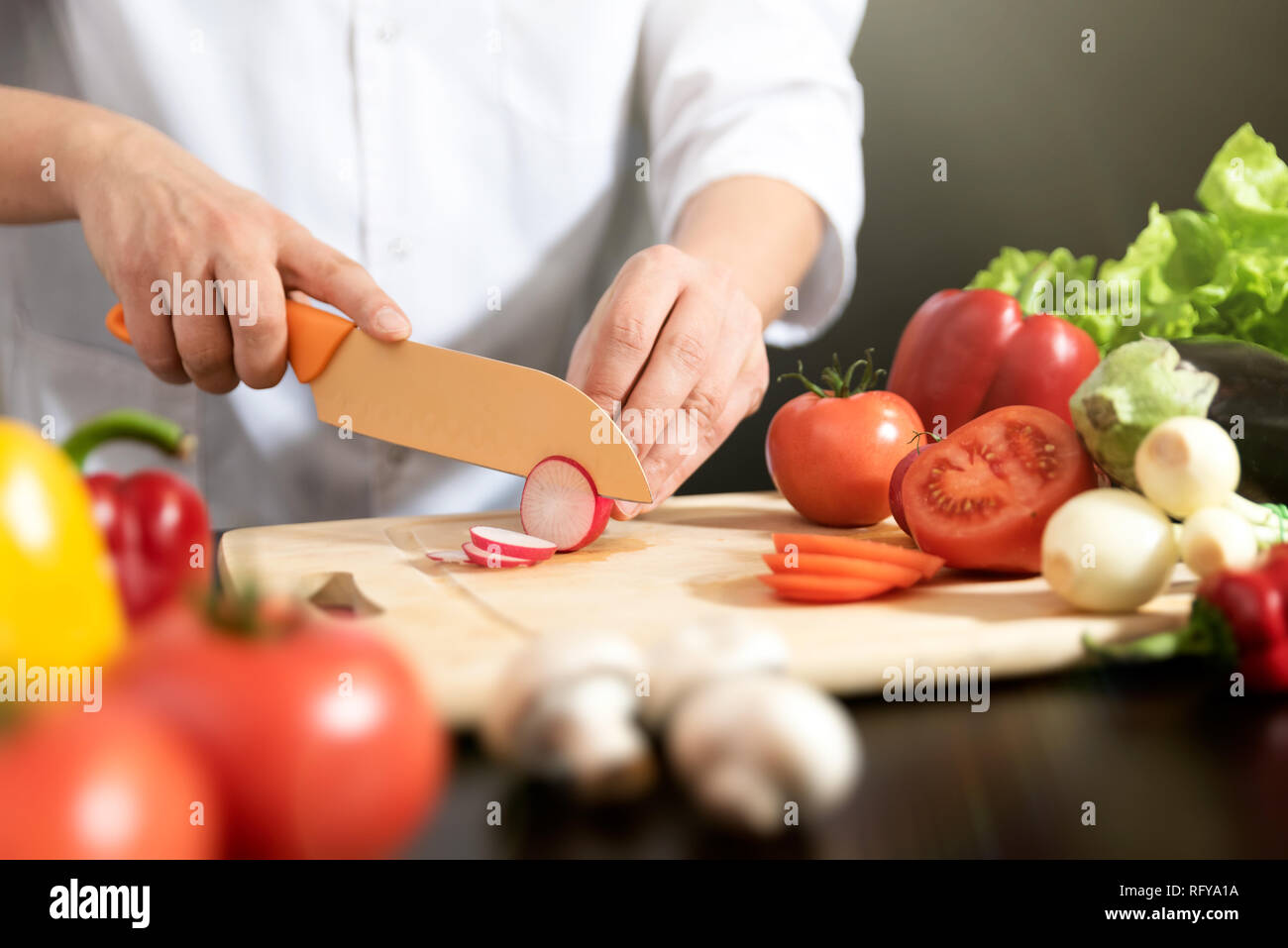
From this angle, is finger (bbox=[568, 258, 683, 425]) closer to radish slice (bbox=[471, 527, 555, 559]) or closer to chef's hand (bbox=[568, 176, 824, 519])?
chef's hand (bbox=[568, 176, 824, 519])

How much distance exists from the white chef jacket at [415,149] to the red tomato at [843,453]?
44cm

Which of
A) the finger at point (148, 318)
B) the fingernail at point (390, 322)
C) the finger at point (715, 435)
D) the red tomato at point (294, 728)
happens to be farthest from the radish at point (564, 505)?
the red tomato at point (294, 728)

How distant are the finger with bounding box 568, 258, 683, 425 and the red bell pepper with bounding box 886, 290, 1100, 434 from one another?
479 millimetres

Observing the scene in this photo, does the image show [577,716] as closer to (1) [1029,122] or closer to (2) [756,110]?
(2) [756,110]

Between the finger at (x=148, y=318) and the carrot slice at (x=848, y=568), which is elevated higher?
the finger at (x=148, y=318)

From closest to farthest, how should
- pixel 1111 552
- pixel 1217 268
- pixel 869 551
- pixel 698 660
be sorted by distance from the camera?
pixel 698 660
pixel 1111 552
pixel 869 551
pixel 1217 268

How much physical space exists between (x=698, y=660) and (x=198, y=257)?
3.06 feet

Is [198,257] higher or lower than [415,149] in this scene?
lower

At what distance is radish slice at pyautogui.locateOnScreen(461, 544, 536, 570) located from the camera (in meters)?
1.18

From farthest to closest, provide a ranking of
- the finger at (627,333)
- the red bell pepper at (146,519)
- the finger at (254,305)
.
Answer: the finger at (627,333) < the finger at (254,305) < the red bell pepper at (146,519)

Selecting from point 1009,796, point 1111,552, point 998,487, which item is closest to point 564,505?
point 998,487

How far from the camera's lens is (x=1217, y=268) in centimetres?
172

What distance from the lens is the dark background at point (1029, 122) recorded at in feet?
9.25

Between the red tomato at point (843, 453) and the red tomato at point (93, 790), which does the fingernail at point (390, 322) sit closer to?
the red tomato at point (843, 453)
